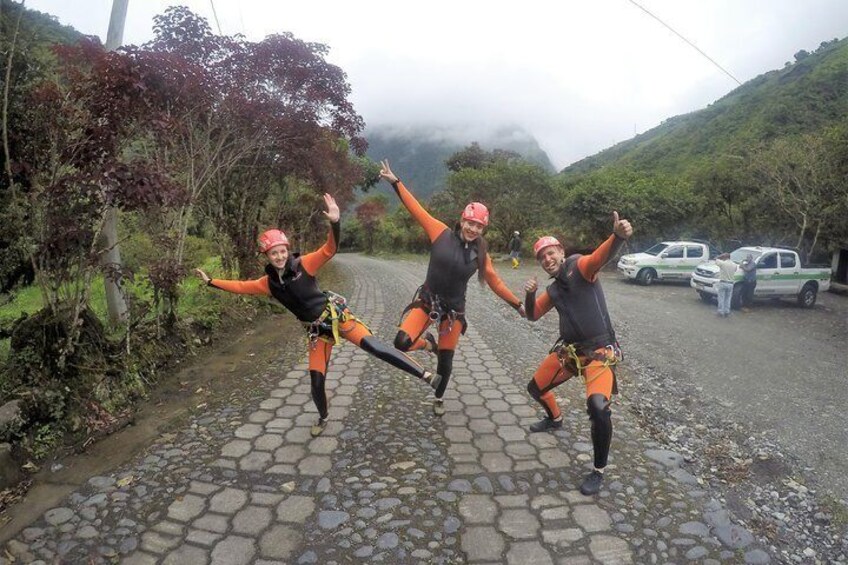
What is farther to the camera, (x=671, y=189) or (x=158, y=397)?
(x=671, y=189)

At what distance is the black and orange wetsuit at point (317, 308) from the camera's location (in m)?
3.99

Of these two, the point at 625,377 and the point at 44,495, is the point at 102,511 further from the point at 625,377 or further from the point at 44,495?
the point at 625,377

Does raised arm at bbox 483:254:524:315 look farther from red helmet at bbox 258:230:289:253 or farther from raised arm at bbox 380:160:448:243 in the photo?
red helmet at bbox 258:230:289:253

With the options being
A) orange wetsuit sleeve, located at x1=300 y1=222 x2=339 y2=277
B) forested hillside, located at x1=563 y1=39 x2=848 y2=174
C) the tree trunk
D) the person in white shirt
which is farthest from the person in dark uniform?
the tree trunk

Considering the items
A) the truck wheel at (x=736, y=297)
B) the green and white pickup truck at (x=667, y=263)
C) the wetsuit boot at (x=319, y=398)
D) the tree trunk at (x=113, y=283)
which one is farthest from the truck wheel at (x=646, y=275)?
the tree trunk at (x=113, y=283)

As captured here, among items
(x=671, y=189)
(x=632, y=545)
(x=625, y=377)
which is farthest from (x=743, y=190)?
(x=632, y=545)

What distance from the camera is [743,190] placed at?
2342 cm

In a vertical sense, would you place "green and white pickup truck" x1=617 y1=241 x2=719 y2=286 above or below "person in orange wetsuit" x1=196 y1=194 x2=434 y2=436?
below

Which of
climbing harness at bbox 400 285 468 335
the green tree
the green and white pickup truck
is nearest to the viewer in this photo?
climbing harness at bbox 400 285 468 335

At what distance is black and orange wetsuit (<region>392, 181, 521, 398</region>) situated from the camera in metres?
4.35

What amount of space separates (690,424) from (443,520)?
3.27 meters

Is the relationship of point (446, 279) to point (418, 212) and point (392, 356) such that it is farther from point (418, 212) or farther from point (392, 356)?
point (392, 356)

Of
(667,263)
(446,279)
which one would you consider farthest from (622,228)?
(667,263)

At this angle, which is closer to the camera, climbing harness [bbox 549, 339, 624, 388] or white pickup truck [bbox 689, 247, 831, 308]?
climbing harness [bbox 549, 339, 624, 388]
